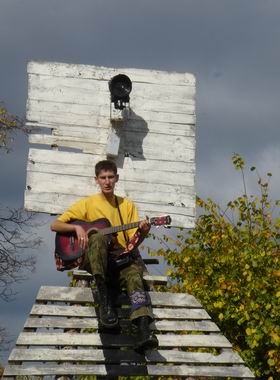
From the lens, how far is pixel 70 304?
6.77 metres

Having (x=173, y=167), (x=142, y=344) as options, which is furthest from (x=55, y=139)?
(x=142, y=344)

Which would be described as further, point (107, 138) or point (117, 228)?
point (107, 138)

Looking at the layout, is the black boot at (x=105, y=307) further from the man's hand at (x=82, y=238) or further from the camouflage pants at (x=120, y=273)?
the man's hand at (x=82, y=238)

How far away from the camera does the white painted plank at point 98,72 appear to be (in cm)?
895

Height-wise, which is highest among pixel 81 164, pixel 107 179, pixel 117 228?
pixel 81 164

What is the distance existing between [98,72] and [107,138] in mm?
923

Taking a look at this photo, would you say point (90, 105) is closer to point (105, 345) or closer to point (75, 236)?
point (75, 236)

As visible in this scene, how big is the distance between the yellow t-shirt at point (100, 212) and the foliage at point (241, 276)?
10.5 ft

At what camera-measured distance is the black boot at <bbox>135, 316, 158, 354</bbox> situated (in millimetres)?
5723

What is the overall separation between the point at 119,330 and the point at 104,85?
3845 mm

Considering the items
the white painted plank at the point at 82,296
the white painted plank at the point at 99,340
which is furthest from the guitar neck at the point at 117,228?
the white painted plank at the point at 99,340

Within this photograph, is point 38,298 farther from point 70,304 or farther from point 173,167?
point 173,167

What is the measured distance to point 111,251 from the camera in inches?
257

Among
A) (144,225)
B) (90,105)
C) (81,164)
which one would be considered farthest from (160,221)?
(90,105)
